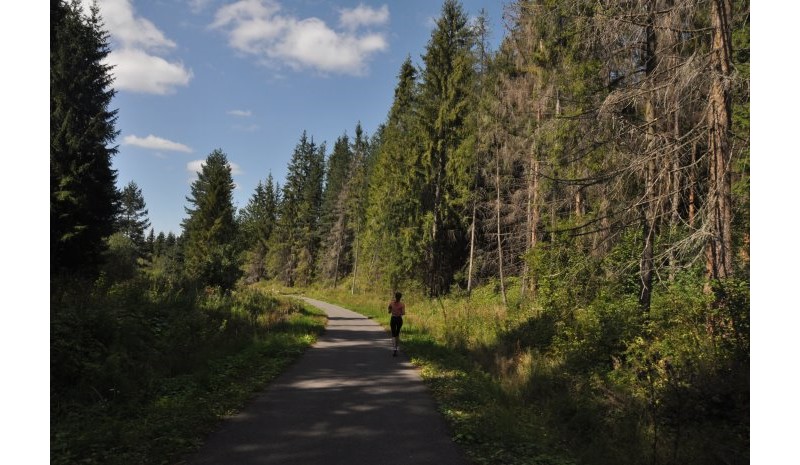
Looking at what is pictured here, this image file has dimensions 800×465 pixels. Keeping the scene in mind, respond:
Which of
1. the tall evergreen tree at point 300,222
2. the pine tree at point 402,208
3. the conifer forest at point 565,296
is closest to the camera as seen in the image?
the conifer forest at point 565,296

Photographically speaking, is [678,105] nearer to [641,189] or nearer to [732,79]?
[732,79]

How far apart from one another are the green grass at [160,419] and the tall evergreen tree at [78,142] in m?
16.8

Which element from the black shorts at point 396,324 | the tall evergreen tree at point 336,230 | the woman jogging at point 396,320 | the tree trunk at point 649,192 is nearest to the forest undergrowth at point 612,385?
the tree trunk at point 649,192

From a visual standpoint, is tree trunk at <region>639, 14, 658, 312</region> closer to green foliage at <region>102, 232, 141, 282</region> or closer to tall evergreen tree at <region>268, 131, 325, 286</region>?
green foliage at <region>102, 232, 141, 282</region>

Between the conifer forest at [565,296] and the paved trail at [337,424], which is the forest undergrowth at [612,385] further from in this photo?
the paved trail at [337,424]

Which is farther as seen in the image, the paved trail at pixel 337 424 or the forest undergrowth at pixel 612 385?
the forest undergrowth at pixel 612 385

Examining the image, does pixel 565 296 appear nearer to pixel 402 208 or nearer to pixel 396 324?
pixel 396 324

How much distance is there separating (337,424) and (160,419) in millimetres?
2311

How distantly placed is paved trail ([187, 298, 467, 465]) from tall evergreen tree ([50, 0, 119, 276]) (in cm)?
1787

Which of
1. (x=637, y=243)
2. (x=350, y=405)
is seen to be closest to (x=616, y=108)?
(x=637, y=243)

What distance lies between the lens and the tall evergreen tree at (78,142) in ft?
68.4

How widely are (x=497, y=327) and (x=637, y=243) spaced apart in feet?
16.2

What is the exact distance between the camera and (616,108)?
766 centimetres

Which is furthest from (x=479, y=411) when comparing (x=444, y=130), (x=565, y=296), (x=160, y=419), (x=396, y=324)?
(x=444, y=130)
